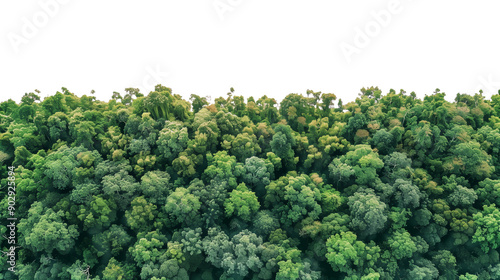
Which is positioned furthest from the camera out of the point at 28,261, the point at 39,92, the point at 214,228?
the point at 39,92

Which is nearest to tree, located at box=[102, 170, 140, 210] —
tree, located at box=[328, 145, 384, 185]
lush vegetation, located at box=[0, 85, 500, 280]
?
lush vegetation, located at box=[0, 85, 500, 280]

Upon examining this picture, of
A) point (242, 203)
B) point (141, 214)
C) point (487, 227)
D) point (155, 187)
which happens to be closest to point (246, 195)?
point (242, 203)

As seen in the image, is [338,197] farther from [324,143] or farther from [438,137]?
[438,137]

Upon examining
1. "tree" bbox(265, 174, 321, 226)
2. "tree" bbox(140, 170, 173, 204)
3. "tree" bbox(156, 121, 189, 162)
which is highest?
"tree" bbox(156, 121, 189, 162)

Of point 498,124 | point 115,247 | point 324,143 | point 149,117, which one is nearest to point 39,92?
point 149,117

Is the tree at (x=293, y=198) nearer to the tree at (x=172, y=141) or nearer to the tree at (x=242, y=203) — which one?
the tree at (x=242, y=203)

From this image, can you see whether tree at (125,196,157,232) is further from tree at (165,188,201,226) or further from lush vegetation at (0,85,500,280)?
tree at (165,188,201,226)

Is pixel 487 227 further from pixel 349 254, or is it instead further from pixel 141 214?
pixel 141 214

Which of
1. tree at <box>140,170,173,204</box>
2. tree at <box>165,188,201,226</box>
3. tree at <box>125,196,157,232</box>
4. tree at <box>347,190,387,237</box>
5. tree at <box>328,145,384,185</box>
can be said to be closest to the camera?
tree at <box>347,190,387,237</box>
